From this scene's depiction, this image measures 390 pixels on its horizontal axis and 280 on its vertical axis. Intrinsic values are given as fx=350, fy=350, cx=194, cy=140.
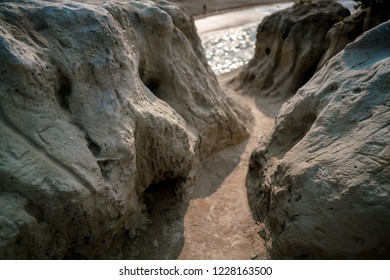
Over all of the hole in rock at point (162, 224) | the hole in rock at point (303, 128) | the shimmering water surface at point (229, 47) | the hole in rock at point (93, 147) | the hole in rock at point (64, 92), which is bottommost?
the shimmering water surface at point (229, 47)

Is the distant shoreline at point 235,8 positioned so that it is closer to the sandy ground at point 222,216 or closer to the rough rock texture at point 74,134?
the sandy ground at point 222,216

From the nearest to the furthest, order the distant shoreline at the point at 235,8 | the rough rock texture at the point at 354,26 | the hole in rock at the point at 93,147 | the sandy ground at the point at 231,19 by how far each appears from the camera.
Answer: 1. the hole in rock at the point at 93,147
2. the rough rock texture at the point at 354,26
3. the sandy ground at the point at 231,19
4. the distant shoreline at the point at 235,8

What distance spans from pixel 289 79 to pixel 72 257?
6.52 m

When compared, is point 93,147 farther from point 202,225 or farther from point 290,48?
point 290,48

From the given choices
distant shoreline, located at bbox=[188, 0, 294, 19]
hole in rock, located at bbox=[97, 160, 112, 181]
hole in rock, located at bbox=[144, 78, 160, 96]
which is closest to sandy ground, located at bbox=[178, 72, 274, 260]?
hole in rock, located at bbox=[97, 160, 112, 181]

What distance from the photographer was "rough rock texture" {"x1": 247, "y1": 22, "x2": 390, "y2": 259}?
2656 mm

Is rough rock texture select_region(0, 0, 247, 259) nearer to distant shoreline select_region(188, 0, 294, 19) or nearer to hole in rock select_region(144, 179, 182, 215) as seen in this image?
hole in rock select_region(144, 179, 182, 215)

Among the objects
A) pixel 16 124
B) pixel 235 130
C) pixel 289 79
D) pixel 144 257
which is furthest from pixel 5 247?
pixel 289 79

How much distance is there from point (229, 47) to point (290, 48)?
16.1 ft

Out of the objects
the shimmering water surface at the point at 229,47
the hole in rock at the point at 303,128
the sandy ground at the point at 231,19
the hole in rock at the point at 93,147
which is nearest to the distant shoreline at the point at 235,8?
the sandy ground at the point at 231,19

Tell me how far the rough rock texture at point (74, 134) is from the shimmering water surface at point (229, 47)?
7596 mm

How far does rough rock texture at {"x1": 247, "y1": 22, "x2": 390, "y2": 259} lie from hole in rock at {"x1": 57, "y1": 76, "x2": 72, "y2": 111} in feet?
7.00

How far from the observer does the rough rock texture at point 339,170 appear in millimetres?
2656

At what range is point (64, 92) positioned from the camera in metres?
3.07
